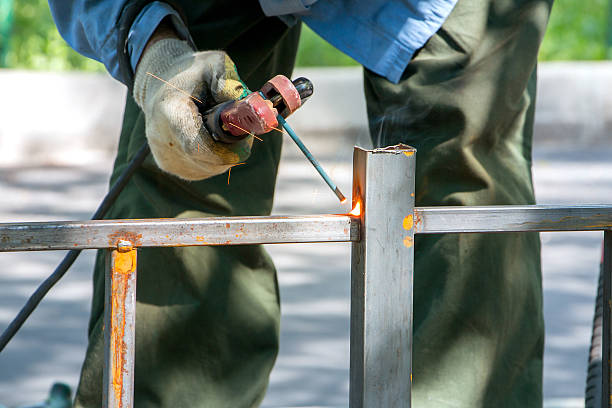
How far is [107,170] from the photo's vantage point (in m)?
4.98

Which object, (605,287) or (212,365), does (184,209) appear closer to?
(212,365)

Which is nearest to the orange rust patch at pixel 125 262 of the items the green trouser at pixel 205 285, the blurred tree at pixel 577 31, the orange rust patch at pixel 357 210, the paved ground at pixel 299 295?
the orange rust patch at pixel 357 210

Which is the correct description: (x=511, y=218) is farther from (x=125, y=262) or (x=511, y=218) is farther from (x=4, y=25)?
(x=4, y=25)

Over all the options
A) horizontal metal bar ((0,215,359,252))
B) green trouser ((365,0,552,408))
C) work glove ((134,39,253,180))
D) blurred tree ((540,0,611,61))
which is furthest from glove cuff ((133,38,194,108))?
blurred tree ((540,0,611,61))

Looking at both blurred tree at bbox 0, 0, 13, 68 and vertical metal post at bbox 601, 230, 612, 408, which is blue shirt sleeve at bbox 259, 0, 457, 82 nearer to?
vertical metal post at bbox 601, 230, 612, 408

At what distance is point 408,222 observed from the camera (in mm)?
1072

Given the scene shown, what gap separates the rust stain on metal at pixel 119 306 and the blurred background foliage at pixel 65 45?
5.18m

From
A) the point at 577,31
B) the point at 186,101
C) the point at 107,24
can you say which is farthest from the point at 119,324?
the point at 577,31

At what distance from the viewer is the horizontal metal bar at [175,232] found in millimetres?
1000

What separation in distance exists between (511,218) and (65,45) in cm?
583

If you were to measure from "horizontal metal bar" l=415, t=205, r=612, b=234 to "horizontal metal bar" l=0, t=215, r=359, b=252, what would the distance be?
9 centimetres

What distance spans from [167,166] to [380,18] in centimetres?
45

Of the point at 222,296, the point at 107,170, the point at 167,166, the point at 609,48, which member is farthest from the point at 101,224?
the point at 609,48

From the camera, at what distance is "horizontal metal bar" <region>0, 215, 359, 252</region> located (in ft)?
3.28
